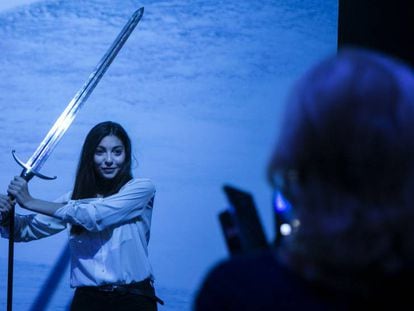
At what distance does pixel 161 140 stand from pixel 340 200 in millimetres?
2454

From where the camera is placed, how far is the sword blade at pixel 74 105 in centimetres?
249

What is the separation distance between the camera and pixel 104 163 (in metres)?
2.43

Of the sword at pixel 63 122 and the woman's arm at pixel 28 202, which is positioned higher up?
the sword at pixel 63 122

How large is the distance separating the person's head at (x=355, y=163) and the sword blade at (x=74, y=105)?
1868mm

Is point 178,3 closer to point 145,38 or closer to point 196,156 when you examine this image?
point 145,38

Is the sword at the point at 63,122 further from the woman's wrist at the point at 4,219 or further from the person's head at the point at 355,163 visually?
the person's head at the point at 355,163

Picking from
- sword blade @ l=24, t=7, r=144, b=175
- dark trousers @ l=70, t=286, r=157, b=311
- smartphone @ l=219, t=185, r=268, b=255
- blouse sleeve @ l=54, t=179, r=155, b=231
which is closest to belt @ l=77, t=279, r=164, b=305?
dark trousers @ l=70, t=286, r=157, b=311

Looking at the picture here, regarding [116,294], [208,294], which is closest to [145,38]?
[116,294]

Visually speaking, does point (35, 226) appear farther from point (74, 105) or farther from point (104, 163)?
point (74, 105)

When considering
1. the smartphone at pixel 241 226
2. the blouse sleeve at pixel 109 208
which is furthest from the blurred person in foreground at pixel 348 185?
the blouse sleeve at pixel 109 208

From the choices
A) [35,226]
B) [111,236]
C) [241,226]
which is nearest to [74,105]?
[35,226]

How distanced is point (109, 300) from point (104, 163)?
1.64 ft

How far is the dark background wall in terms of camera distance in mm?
2898

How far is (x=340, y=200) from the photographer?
0.64 meters
